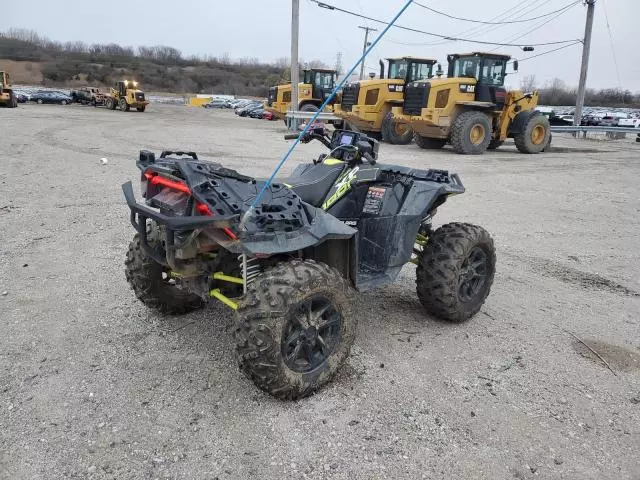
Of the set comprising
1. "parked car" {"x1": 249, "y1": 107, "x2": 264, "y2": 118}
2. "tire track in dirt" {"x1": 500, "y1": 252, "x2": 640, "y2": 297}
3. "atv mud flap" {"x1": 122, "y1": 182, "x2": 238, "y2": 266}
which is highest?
"parked car" {"x1": 249, "y1": 107, "x2": 264, "y2": 118}

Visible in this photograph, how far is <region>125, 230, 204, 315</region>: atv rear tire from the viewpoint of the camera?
3945 mm

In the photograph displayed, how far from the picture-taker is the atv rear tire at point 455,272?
4.07 metres

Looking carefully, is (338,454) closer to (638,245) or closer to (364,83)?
(638,245)

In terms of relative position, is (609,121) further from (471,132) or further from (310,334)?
(310,334)

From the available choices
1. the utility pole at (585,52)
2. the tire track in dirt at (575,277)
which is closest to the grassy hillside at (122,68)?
the utility pole at (585,52)

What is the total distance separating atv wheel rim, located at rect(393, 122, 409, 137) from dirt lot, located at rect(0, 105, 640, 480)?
1262 cm

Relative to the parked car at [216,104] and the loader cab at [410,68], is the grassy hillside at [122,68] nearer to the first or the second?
the parked car at [216,104]

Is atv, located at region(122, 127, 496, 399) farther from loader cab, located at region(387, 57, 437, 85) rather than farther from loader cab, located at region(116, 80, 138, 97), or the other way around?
loader cab, located at region(116, 80, 138, 97)

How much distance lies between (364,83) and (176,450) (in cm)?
1735

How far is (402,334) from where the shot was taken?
4.07m

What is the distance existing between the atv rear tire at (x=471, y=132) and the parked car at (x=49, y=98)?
39.4 metres

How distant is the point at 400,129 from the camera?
61.5 ft

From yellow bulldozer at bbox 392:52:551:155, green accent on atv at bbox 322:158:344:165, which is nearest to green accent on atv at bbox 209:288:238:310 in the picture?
green accent on atv at bbox 322:158:344:165

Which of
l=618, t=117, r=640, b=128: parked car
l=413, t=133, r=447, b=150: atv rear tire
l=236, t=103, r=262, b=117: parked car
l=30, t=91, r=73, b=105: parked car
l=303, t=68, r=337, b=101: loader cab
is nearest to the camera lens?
l=413, t=133, r=447, b=150: atv rear tire
